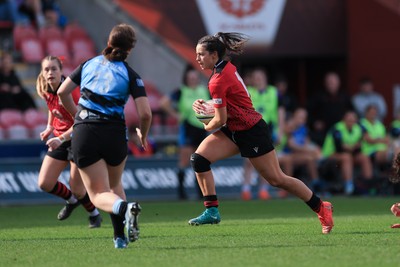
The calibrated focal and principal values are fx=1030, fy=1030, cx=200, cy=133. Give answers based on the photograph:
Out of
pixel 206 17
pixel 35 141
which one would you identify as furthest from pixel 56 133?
pixel 206 17

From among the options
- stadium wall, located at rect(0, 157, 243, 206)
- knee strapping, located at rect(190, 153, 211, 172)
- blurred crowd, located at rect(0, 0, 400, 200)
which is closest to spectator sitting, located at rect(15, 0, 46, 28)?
blurred crowd, located at rect(0, 0, 400, 200)

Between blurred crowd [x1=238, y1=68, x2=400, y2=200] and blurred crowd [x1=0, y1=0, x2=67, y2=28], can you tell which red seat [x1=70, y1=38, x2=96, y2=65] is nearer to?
blurred crowd [x1=0, y1=0, x2=67, y2=28]

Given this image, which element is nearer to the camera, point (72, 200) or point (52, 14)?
point (72, 200)

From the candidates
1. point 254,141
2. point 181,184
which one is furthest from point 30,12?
point 254,141

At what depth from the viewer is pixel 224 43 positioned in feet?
34.4

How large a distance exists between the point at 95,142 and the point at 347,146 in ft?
37.2

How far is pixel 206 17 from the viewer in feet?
75.2

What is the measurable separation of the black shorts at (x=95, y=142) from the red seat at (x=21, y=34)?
12.5 meters

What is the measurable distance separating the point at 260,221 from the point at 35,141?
7071mm

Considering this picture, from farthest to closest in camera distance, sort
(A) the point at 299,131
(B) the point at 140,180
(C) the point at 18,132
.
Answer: (A) the point at 299,131 < (C) the point at 18,132 < (B) the point at 140,180

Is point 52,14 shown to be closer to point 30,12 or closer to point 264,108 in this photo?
point 30,12


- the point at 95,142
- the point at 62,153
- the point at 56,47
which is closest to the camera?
the point at 95,142

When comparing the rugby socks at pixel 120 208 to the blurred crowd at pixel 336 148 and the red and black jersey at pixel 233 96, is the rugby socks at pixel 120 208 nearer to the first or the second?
the red and black jersey at pixel 233 96

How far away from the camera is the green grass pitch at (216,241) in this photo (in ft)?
26.6
